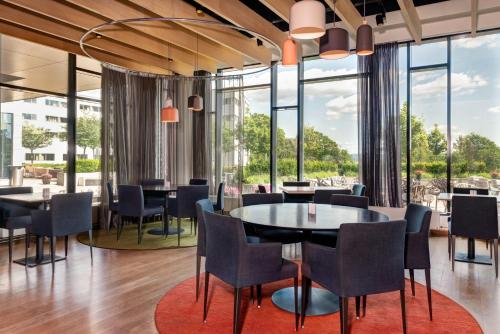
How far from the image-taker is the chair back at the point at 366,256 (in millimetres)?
2471

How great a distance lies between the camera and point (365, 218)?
3268 millimetres

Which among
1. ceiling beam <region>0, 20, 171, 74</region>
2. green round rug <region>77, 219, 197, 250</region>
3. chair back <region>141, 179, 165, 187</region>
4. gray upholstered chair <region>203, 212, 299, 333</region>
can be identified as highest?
ceiling beam <region>0, 20, 171, 74</region>

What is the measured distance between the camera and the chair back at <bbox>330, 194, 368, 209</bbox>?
4348 mm

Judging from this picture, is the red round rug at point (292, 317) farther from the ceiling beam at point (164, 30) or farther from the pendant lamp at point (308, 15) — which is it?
the ceiling beam at point (164, 30)

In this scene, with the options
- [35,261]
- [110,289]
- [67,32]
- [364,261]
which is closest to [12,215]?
[35,261]

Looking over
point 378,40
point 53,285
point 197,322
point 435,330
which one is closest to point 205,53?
point 378,40

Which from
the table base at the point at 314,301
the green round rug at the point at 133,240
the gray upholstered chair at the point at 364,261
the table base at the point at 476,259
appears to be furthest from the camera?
the green round rug at the point at 133,240

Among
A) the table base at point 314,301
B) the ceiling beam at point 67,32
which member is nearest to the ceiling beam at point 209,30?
the ceiling beam at point 67,32

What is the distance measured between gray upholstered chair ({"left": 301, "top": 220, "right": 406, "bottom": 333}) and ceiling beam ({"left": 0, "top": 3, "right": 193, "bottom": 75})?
17.1 ft

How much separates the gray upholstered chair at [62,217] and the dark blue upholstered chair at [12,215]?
34 cm

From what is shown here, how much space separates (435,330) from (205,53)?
563 centimetres

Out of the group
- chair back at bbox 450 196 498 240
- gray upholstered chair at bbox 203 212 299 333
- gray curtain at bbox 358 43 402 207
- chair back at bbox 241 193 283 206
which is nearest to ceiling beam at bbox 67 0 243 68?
gray curtain at bbox 358 43 402 207

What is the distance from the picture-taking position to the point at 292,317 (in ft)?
10.3

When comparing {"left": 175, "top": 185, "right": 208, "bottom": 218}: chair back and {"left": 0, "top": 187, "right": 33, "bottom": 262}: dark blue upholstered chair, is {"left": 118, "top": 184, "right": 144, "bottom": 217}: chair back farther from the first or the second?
{"left": 0, "top": 187, "right": 33, "bottom": 262}: dark blue upholstered chair
